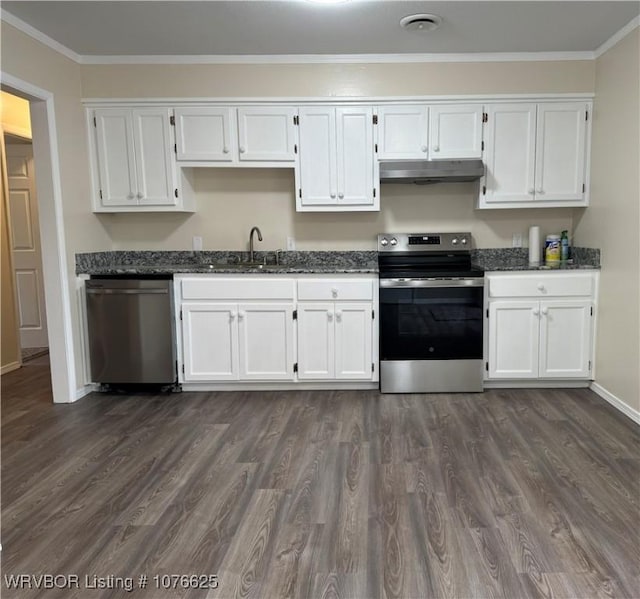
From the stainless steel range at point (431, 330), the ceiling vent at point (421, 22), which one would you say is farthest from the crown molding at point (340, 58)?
the stainless steel range at point (431, 330)

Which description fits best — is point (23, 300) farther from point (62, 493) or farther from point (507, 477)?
point (507, 477)

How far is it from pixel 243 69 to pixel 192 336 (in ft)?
6.52

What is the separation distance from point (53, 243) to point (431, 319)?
266 centimetres

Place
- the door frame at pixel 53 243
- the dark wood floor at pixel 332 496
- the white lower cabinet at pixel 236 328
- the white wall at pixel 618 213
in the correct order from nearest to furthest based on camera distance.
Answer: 1. the dark wood floor at pixel 332 496
2. the white wall at pixel 618 213
3. the door frame at pixel 53 243
4. the white lower cabinet at pixel 236 328

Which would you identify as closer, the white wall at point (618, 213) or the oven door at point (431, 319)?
the white wall at point (618, 213)

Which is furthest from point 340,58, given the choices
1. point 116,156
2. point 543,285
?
point 543,285

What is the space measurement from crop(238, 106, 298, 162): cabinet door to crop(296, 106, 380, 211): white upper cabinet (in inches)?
3.7

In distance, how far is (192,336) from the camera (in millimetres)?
3697

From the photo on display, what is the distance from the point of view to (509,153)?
3717 millimetres

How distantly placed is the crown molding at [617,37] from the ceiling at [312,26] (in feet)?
0.08

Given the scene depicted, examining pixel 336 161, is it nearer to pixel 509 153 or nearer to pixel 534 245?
pixel 509 153

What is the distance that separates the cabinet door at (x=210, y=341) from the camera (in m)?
3.67

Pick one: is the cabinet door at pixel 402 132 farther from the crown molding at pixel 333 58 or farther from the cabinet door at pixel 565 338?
the cabinet door at pixel 565 338

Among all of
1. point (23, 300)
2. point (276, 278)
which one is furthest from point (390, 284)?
point (23, 300)
